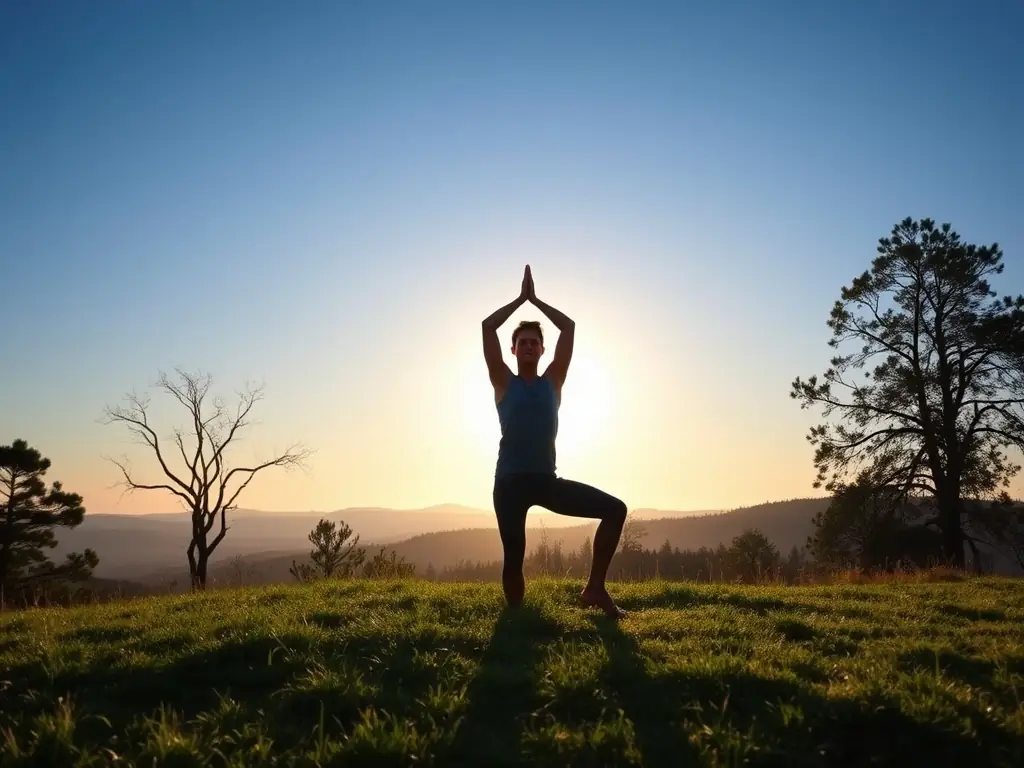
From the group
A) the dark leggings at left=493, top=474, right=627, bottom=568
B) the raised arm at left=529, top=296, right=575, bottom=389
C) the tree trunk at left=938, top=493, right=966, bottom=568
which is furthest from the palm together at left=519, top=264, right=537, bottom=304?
the tree trunk at left=938, top=493, right=966, bottom=568

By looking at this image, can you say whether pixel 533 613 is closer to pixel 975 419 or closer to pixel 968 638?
pixel 968 638

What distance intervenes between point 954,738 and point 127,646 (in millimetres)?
5686

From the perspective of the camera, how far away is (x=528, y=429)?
6.22 meters

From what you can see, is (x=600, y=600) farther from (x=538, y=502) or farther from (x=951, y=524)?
(x=951, y=524)

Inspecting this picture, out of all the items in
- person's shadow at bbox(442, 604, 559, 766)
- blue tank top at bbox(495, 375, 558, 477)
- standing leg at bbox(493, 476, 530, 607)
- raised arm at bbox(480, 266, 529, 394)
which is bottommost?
person's shadow at bbox(442, 604, 559, 766)

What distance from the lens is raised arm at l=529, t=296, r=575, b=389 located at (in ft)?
21.7

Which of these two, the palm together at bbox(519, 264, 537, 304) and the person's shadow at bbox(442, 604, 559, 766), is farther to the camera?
the palm together at bbox(519, 264, 537, 304)

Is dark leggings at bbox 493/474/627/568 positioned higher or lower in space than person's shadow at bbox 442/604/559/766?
higher

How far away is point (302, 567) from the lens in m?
A: 19.2

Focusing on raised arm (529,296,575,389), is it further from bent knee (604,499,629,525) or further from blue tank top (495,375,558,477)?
bent knee (604,499,629,525)

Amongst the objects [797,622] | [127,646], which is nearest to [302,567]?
[127,646]

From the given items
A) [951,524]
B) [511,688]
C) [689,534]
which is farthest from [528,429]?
[689,534]

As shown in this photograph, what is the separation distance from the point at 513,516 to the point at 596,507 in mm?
797

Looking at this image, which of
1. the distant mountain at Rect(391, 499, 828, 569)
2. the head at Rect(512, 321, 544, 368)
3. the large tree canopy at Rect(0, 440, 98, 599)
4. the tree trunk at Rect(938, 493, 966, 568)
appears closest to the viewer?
the head at Rect(512, 321, 544, 368)
